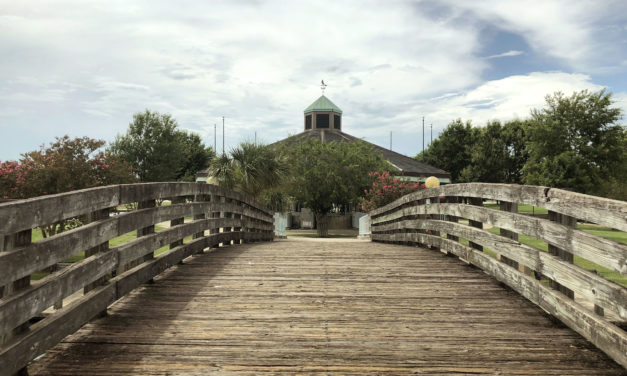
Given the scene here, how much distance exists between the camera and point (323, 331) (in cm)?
385

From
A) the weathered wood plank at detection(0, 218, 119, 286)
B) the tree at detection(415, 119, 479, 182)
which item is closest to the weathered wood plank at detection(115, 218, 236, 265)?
the weathered wood plank at detection(0, 218, 119, 286)

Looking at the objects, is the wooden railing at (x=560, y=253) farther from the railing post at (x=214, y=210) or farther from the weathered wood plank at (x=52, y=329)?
the railing post at (x=214, y=210)

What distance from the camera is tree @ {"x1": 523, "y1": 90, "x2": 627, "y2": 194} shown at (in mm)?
34312

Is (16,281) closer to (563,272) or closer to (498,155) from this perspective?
(563,272)

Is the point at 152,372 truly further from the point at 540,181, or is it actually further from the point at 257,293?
the point at 540,181

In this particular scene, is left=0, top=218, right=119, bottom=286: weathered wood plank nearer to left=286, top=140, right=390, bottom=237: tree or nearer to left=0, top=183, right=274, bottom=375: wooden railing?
left=0, top=183, right=274, bottom=375: wooden railing

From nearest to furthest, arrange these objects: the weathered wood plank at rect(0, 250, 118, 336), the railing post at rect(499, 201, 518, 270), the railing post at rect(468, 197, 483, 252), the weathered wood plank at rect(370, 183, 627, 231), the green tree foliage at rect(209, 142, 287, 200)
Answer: the weathered wood plank at rect(0, 250, 118, 336) < the weathered wood plank at rect(370, 183, 627, 231) < the railing post at rect(499, 201, 518, 270) < the railing post at rect(468, 197, 483, 252) < the green tree foliage at rect(209, 142, 287, 200)

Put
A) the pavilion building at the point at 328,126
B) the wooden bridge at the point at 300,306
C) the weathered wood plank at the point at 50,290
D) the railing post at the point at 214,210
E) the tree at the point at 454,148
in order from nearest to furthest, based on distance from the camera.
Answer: the weathered wood plank at the point at 50,290, the wooden bridge at the point at 300,306, the railing post at the point at 214,210, the pavilion building at the point at 328,126, the tree at the point at 454,148

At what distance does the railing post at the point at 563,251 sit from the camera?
4.05 meters

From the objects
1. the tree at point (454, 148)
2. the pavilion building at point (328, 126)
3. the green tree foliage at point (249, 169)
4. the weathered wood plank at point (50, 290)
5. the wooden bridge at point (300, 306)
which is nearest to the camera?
the weathered wood plank at point (50, 290)

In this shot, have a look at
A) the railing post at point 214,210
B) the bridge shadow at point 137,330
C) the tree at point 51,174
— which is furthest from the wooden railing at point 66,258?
the tree at point 51,174

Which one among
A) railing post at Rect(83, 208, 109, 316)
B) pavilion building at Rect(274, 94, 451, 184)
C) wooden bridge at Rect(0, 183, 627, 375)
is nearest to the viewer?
wooden bridge at Rect(0, 183, 627, 375)

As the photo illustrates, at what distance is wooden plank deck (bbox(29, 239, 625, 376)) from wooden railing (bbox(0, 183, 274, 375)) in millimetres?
221

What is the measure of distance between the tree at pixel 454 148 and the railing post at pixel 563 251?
50970 mm
